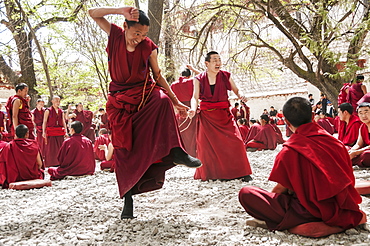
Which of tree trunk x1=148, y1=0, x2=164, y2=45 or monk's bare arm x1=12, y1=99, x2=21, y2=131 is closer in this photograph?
monk's bare arm x1=12, y1=99, x2=21, y2=131

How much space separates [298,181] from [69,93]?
49.7ft

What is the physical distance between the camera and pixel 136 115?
291cm

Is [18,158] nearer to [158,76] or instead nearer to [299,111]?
[158,76]

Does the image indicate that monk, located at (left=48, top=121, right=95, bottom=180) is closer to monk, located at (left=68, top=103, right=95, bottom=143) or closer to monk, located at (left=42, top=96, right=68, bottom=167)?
monk, located at (left=42, top=96, right=68, bottom=167)

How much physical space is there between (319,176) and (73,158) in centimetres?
462

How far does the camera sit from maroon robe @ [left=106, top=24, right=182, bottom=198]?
9.29ft

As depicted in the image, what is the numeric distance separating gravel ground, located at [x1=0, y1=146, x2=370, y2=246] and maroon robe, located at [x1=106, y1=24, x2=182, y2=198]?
37 cm

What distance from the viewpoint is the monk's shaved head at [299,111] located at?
7.49 feet

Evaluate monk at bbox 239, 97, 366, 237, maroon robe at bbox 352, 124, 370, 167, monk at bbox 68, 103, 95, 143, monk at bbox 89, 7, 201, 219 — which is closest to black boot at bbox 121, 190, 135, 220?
monk at bbox 89, 7, 201, 219

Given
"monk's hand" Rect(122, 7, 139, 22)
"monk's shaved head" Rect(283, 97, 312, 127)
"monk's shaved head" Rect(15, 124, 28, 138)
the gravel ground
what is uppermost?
"monk's hand" Rect(122, 7, 139, 22)

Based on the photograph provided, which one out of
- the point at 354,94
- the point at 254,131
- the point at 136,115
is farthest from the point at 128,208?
the point at 254,131

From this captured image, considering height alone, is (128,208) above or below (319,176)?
below

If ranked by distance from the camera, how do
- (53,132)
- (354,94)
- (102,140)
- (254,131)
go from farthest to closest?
(254,131) < (102,140) < (53,132) < (354,94)

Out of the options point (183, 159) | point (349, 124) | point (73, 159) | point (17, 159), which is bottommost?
point (73, 159)
